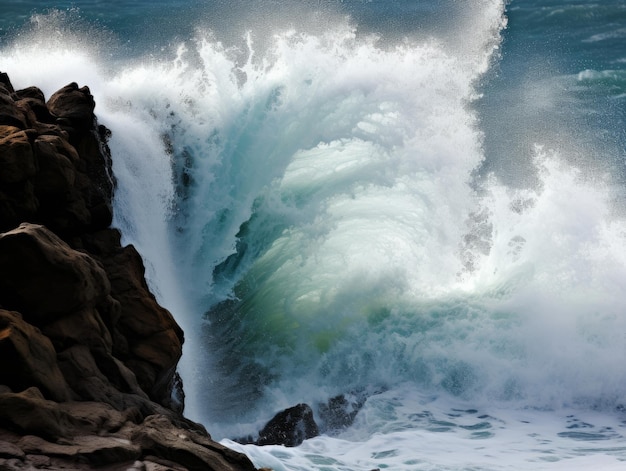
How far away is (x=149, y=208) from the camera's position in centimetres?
1464

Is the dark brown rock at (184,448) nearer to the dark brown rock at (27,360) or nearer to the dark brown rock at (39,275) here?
the dark brown rock at (27,360)

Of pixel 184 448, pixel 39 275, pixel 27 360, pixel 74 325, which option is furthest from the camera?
pixel 74 325

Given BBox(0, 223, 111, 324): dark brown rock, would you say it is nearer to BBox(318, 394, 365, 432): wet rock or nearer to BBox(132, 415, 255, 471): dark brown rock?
BBox(132, 415, 255, 471): dark brown rock

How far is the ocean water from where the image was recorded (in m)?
13.1

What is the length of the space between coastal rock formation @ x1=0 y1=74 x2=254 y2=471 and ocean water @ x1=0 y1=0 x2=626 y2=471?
183 centimetres

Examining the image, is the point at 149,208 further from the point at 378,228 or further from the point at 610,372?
the point at 610,372

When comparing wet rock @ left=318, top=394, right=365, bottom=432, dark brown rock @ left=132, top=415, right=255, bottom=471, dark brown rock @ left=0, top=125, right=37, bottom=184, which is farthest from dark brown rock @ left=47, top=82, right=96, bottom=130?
wet rock @ left=318, top=394, right=365, bottom=432

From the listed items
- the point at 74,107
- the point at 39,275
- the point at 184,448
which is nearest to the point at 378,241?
the point at 74,107

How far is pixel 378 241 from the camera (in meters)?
17.1

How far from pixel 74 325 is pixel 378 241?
927 cm

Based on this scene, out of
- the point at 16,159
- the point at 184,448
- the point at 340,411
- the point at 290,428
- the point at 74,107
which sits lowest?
the point at 184,448

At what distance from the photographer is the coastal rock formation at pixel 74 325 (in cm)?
709

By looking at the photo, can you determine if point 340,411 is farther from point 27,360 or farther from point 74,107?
point 27,360

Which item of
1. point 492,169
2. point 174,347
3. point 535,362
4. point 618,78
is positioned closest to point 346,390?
point 535,362
